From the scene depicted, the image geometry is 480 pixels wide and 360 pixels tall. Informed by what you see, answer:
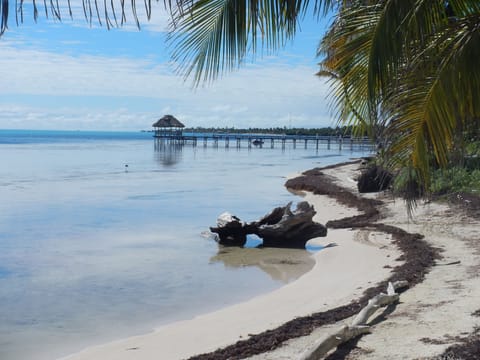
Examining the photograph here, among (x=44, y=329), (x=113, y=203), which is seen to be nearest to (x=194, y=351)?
(x=44, y=329)

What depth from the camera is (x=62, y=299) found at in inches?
416

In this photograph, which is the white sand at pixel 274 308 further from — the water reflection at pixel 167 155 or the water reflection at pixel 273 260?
the water reflection at pixel 167 155

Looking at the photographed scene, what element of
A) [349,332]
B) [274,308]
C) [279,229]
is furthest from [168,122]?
[349,332]

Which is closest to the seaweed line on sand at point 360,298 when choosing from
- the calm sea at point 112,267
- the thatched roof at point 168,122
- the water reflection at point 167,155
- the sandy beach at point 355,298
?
the sandy beach at point 355,298

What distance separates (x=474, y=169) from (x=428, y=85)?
17.0 m

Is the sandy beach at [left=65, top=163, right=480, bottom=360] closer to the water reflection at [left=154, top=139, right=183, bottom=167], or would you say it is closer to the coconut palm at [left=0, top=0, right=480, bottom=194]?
the coconut palm at [left=0, top=0, right=480, bottom=194]

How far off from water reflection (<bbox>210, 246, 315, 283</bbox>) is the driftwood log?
39cm

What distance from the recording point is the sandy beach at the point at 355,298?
666 cm

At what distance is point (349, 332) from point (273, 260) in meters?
7.10

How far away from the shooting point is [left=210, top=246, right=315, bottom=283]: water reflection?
12.5 metres

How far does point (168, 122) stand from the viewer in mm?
92500

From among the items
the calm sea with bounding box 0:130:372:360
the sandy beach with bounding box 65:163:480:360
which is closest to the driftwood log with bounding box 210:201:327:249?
the calm sea with bounding box 0:130:372:360

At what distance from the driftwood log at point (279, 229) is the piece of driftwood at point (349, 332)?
640cm

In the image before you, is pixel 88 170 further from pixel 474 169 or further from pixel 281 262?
pixel 281 262
